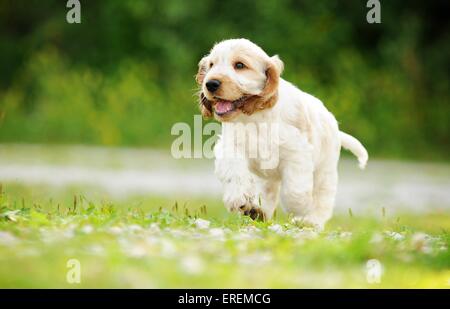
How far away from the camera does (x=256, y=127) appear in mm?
7152

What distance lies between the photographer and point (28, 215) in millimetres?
6598

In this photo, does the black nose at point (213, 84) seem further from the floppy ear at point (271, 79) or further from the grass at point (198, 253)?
the grass at point (198, 253)

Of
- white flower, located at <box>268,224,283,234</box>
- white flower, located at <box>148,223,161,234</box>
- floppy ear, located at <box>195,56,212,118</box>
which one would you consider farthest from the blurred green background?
white flower, located at <box>268,224,283,234</box>

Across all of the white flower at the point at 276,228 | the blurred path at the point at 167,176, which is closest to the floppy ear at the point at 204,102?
the white flower at the point at 276,228

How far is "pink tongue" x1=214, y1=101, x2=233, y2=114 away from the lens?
6.93 m

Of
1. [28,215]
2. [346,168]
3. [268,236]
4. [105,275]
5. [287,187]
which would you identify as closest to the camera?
[105,275]

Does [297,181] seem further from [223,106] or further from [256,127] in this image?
[223,106]

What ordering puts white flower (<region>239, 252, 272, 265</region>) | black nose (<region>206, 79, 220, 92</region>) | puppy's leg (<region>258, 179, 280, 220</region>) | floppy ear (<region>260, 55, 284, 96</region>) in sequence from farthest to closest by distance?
puppy's leg (<region>258, 179, 280, 220</region>), floppy ear (<region>260, 55, 284, 96</region>), black nose (<region>206, 79, 220, 92</region>), white flower (<region>239, 252, 272, 265</region>)

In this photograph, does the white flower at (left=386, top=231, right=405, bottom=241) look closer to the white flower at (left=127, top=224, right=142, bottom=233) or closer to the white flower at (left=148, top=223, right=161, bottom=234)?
the white flower at (left=148, top=223, right=161, bottom=234)

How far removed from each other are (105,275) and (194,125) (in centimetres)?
1172

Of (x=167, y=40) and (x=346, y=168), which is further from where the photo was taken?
(x=167, y=40)

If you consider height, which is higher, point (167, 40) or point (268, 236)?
point (167, 40)

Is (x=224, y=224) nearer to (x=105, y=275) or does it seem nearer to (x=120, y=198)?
(x=105, y=275)
